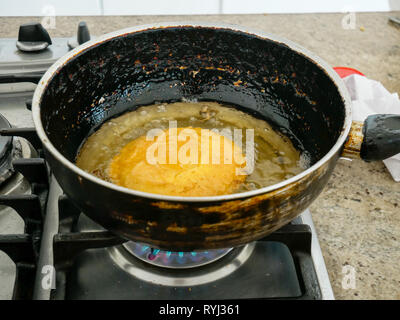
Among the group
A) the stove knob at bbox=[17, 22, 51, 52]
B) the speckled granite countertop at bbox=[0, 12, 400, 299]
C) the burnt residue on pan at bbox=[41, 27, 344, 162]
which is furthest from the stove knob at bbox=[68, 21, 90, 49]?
the speckled granite countertop at bbox=[0, 12, 400, 299]

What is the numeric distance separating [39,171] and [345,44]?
1047 mm

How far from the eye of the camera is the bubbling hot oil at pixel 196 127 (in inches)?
28.8

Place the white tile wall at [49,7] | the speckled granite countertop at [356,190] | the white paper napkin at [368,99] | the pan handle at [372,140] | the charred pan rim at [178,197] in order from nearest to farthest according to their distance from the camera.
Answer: the charred pan rim at [178,197], the pan handle at [372,140], the speckled granite countertop at [356,190], the white paper napkin at [368,99], the white tile wall at [49,7]

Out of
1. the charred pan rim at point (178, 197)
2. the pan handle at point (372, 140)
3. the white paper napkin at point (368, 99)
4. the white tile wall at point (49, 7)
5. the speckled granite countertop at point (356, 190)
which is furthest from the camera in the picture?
the white tile wall at point (49, 7)

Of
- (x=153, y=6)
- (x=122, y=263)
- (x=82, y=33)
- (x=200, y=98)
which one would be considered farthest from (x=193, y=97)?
(x=153, y=6)

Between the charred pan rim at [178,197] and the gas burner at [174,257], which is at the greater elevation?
the charred pan rim at [178,197]

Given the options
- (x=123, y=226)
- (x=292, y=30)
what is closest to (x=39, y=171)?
(x=123, y=226)

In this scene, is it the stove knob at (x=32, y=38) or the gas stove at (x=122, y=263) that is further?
the stove knob at (x=32, y=38)

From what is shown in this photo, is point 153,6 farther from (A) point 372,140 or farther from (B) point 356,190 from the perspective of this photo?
(A) point 372,140

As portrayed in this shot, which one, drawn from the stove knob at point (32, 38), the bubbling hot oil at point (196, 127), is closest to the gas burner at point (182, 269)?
the bubbling hot oil at point (196, 127)

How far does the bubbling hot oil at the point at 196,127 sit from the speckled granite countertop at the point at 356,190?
0.39 ft

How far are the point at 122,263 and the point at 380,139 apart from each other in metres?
0.45

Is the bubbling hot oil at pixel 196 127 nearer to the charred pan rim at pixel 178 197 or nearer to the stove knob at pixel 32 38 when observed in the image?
the charred pan rim at pixel 178 197
